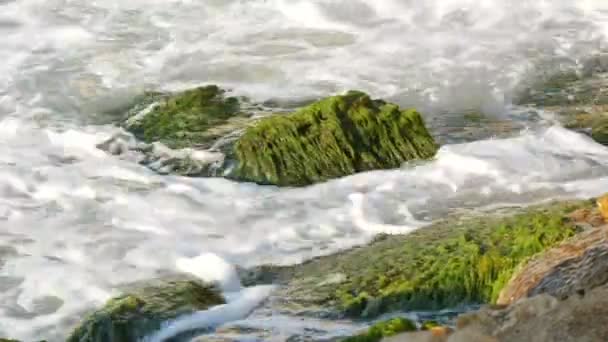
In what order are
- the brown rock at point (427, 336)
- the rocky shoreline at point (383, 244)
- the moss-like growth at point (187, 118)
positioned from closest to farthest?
1. the brown rock at point (427, 336)
2. the rocky shoreline at point (383, 244)
3. the moss-like growth at point (187, 118)

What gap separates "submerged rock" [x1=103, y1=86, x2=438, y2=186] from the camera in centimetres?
782

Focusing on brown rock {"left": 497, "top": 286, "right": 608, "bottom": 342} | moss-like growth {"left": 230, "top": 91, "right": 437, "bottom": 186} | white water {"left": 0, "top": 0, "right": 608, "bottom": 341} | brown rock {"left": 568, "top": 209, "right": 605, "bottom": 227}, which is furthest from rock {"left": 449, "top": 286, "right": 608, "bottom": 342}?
moss-like growth {"left": 230, "top": 91, "right": 437, "bottom": 186}

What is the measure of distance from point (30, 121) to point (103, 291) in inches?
141

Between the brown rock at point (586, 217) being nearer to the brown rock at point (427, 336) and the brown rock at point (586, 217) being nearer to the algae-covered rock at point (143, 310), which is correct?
the algae-covered rock at point (143, 310)

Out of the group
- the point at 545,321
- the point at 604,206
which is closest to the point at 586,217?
the point at 604,206

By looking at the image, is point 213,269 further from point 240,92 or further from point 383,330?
point 240,92

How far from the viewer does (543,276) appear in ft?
12.7

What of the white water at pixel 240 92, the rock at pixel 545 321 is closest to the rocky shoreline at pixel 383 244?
the rock at pixel 545 321

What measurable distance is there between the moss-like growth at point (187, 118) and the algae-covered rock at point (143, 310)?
253 cm

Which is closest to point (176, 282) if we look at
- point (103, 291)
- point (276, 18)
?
point (103, 291)

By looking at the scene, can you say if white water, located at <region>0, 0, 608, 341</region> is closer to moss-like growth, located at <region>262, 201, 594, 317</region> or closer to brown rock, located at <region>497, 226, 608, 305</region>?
moss-like growth, located at <region>262, 201, 594, 317</region>

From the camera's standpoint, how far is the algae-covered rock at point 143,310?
5.50m

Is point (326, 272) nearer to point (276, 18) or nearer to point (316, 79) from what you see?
point (316, 79)

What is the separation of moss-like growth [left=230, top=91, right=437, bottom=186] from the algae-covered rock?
5.90ft
